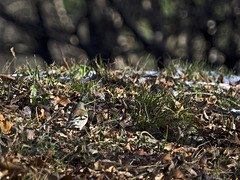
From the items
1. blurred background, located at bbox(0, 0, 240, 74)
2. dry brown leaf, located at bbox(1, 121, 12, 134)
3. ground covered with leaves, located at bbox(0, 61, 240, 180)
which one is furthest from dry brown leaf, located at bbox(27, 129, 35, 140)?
blurred background, located at bbox(0, 0, 240, 74)

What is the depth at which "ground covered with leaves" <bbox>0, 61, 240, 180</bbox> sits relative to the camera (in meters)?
1.85

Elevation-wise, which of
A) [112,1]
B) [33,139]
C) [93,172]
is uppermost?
[112,1]

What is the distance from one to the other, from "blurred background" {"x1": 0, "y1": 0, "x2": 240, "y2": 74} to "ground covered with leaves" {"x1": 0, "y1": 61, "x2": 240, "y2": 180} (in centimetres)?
285

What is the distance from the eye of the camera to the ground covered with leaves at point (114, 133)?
185cm

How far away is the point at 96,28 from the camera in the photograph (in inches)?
239

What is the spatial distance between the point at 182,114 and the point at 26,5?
4.95 meters

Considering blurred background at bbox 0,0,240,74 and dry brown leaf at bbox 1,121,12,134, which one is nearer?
dry brown leaf at bbox 1,121,12,134

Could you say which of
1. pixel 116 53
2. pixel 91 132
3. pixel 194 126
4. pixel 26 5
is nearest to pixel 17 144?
pixel 91 132

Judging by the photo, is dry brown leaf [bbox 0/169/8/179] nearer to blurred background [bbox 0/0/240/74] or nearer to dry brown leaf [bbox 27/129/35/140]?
dry brown leaf [bbox 27/129/35/140]

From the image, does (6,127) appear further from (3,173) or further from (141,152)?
(141,152)

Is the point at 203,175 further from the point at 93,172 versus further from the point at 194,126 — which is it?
the point at 93,172

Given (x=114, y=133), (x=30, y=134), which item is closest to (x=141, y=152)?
(x=114, y=133)

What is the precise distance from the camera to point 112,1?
595 cm

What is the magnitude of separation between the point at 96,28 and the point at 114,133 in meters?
A: 4.20
